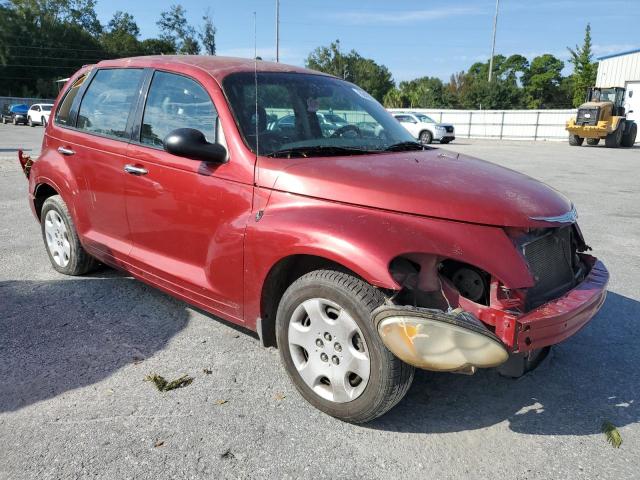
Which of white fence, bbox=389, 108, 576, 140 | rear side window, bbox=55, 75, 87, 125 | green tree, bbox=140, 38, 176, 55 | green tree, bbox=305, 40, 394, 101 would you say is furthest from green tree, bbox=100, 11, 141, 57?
rear side window, bbox=55, 75, 87, 125

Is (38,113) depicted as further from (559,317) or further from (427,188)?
(559,317)

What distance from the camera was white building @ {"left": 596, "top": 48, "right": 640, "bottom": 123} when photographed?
3809 centimetres

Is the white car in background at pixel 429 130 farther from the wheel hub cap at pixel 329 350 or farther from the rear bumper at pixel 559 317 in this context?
the wheel hub cap at pixel 329 350

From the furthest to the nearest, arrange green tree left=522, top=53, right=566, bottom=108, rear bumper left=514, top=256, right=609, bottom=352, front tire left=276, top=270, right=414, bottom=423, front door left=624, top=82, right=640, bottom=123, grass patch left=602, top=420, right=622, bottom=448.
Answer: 1. green tree left=522, top=53, right=566, bottom=108
2. front door left=624, top=82, right=640, bottom=123
3. grass patch left=602, top=420, right=622, bottom=448
4. front tire left=276, top=270, right=414, bottom=423
5. rear bumper left=514, top=256, right=609, bottom=352

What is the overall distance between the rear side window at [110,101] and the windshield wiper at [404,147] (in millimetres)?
1871

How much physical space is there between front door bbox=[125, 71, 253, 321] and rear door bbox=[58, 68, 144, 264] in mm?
161

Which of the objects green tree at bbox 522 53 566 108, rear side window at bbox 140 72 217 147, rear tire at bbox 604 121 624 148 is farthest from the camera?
green tree at bbox 522 53 566 108

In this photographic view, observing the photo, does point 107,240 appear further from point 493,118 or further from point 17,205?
point 493,118

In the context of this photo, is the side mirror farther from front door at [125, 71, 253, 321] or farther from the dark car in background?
the dark car in background

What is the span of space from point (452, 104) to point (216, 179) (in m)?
63.4

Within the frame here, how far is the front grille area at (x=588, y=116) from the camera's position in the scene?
85.4ft

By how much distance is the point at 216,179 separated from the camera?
3076 millimetres

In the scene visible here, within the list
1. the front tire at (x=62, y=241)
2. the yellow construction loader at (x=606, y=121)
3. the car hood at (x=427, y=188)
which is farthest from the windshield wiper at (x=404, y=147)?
the yellow construction loader at (x=606, y=121)

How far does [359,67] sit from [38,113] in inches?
2058
